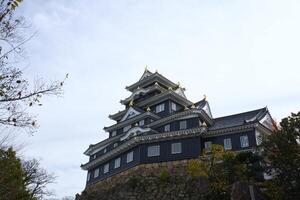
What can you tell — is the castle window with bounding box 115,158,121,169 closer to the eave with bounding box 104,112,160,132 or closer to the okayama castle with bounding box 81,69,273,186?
the okayama castle with bounding box 81,69,273,186

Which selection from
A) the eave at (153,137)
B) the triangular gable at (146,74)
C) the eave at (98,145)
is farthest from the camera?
the triangular gable at (146,74)

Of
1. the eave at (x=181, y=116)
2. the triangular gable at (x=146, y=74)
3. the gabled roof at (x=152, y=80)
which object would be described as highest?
the triangular gable at (x=146, y=74)

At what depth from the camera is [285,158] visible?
23750 mm

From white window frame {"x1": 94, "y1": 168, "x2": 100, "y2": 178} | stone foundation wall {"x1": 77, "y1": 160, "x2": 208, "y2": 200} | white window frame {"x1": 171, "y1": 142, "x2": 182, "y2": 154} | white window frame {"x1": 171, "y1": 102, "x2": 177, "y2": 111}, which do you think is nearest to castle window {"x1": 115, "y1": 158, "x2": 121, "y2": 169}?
stone foundation wall {"x1": 77, "y1": 160, "x2": 208, "y2": 200}

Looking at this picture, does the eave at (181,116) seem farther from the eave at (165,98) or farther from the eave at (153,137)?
the eave at (165,98)

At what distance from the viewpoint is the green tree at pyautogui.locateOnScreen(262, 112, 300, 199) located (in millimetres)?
23016

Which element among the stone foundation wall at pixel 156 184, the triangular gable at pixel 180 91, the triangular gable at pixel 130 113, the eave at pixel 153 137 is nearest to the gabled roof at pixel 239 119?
the eave at pixel 153 137

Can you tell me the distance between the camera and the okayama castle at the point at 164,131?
38.0 meters

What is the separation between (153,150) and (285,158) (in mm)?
18385

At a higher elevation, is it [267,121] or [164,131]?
[267,121]

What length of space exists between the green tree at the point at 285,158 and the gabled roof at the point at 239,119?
38.9ft

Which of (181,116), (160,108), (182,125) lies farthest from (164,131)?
(160,108)

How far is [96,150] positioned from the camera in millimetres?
50844

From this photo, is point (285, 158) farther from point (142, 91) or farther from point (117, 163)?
point (142, 91)
